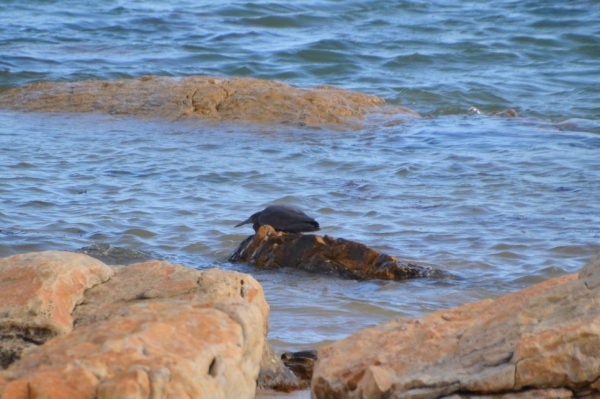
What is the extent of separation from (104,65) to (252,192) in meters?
8.06

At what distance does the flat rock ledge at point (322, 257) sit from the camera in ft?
16.3

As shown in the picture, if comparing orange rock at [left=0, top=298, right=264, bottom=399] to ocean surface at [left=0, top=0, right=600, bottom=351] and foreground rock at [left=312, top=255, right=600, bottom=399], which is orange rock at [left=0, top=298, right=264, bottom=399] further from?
ocean surface at [left=0, top=0, right=600, bottom=351]

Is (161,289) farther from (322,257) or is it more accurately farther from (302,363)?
(322,257)

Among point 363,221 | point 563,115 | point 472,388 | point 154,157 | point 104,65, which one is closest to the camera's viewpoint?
point 472,388

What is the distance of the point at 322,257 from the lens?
16.7 feet

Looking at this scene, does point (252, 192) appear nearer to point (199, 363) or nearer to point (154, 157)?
point (154, 157)

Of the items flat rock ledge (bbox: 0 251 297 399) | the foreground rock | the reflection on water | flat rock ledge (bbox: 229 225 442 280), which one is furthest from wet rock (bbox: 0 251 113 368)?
flat rock ledge (bbox: 229 225 442 280)

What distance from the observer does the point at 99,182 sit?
25.1 feet

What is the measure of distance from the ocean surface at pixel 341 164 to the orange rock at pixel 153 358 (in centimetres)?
127

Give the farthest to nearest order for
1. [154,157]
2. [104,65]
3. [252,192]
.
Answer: [104,65] → [154,157] → [252,192]

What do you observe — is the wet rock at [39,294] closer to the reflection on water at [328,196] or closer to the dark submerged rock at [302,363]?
the dark submerged rock at [302,363]

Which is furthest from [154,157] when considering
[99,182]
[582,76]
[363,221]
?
[582,76]

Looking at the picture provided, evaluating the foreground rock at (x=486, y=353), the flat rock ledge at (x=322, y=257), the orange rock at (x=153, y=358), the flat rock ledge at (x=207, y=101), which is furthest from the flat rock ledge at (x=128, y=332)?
the flat rock ledge at (x=207, y=101)

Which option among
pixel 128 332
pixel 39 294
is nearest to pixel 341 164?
pixel 39 294
